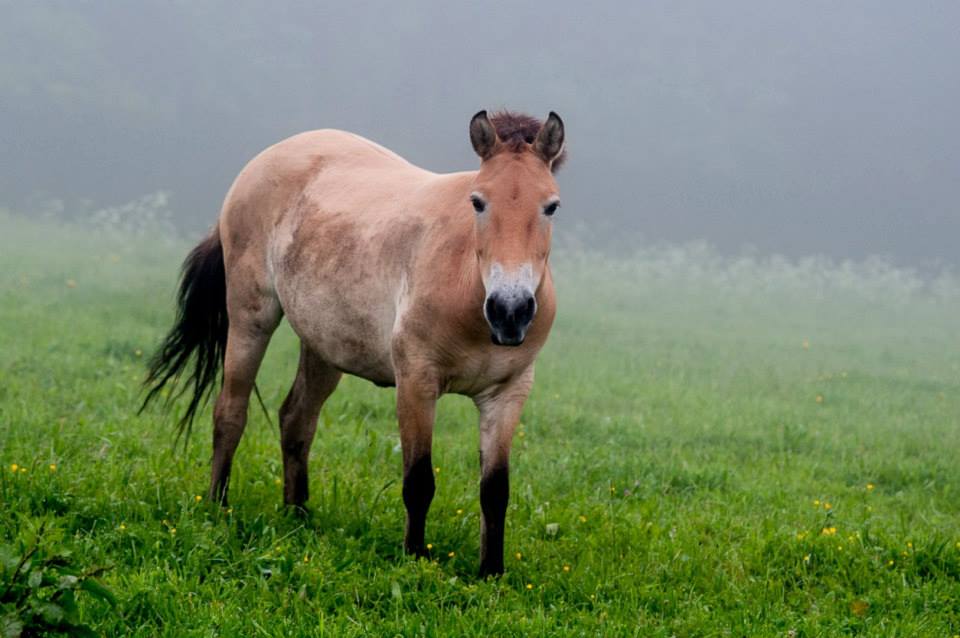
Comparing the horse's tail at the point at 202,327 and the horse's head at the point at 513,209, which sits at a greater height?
the horse's head at the point at 513,209

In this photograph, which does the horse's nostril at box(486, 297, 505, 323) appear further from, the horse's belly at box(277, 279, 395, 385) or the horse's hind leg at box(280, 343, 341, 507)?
the horse's hind leg at box(280, 343, 341, 507)

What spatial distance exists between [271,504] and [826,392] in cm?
865

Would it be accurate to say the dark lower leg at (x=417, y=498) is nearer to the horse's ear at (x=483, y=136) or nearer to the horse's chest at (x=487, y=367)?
the horse's chest at (x=487, y=367)

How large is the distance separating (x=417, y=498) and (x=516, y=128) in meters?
1.73

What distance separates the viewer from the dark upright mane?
439cm

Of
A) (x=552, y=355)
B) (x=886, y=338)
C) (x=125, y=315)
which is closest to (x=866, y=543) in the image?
(x=552, y=355)

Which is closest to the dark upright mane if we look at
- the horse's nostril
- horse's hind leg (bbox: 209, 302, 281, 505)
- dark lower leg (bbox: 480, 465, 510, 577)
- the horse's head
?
the horse's head

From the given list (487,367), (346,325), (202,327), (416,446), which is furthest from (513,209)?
(202,327)

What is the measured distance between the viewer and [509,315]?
12.7ft

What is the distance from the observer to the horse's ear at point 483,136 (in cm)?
435

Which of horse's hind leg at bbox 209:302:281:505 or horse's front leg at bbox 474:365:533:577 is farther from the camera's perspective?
horse's hind leg at bbox 209:302:281:505

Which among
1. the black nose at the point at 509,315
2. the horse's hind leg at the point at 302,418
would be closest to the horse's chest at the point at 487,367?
the black nose at the point at 509,315

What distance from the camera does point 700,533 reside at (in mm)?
5574

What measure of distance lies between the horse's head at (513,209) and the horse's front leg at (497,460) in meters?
0.67
